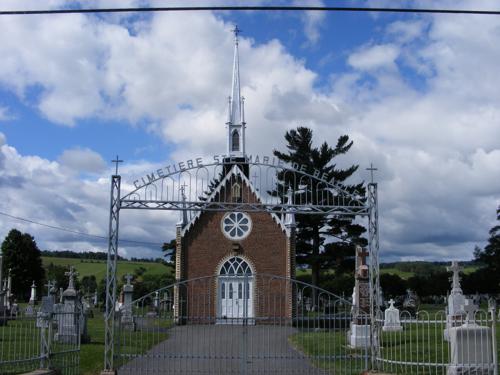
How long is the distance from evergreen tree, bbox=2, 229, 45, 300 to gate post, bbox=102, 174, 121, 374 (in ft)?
218

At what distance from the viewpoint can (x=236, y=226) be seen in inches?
1549

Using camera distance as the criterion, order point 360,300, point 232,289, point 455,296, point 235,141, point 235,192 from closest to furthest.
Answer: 1. point 455,296
2. point 360,300
3. point 235,192
4. point 232,289
5. point 235,141

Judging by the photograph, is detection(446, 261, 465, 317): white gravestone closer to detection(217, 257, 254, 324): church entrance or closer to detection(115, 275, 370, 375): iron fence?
detection(115, 275, 370, 375): iron fence

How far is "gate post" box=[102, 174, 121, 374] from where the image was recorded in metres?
14.8

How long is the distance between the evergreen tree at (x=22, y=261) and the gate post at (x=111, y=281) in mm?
66506

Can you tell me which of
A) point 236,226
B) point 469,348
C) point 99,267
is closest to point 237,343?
point 469,348

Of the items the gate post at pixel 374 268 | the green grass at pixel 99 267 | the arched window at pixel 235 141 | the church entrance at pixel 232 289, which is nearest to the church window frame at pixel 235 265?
the church entrance at pixel 232 289

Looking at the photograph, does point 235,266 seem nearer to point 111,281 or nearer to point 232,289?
point 232,289

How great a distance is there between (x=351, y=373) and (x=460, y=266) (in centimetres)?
920

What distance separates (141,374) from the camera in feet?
48.4

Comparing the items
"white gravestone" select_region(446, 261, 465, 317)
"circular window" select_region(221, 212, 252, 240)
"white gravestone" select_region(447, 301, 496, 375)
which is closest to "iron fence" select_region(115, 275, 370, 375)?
"white gravestone" select_region(447, 301, 496, 375)

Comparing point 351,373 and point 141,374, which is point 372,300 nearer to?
point 351,373

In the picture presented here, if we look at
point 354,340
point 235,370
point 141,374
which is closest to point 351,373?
point 235,370

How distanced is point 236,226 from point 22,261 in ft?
160
